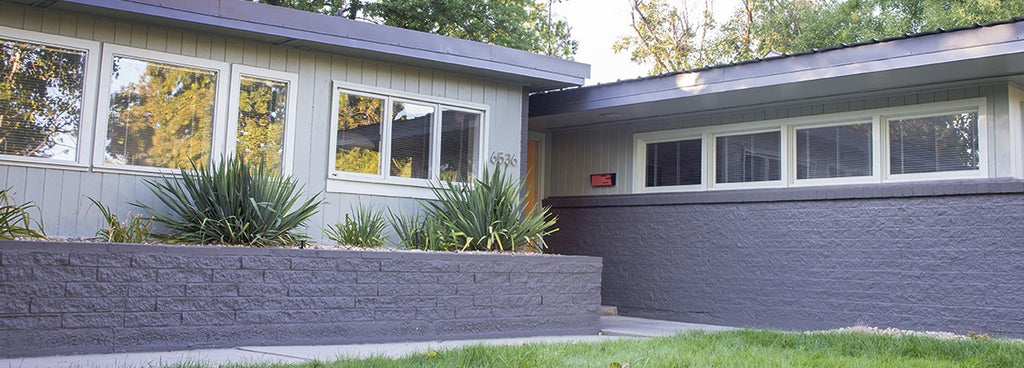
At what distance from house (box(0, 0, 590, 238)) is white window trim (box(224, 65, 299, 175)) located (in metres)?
0.01

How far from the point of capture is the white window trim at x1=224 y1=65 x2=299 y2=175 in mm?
8305

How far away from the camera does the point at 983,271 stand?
28.2 ft

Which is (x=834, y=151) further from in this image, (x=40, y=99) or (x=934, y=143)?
(x=40, y=99)

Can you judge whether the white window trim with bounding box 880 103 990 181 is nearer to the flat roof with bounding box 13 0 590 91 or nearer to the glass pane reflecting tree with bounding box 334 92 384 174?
the flat roof with bounding box 13 0 590 91

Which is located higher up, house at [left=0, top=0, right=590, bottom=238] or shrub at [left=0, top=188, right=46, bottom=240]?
house at [left=0, top=0, right=590, bottom=238]

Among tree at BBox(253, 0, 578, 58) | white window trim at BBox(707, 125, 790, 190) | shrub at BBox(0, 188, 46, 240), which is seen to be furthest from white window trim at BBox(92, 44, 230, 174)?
tree at BBox(253, 0, 578, 58)

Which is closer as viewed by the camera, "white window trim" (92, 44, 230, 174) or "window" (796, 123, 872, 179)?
"white window trim" (92, 44, 230, 174)

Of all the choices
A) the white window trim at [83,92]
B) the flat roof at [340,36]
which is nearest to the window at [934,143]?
the flat roof at [340,36]

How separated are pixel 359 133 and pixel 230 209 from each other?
2136mm

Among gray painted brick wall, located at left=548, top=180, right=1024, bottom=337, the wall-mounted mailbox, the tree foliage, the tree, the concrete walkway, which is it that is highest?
the tree foliage

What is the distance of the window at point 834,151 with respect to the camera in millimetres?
9758

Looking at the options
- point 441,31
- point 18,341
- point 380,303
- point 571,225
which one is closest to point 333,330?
point 380,303

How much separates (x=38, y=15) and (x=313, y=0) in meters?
12.9

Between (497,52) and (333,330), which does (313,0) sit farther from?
(333,330)
